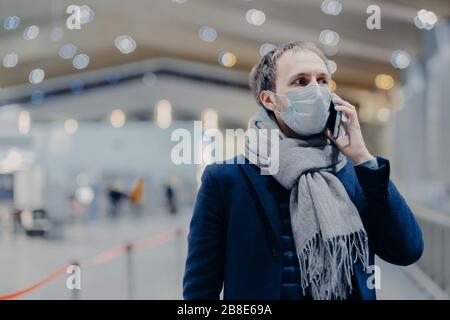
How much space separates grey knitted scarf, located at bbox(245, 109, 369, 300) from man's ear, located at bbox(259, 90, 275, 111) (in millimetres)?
28

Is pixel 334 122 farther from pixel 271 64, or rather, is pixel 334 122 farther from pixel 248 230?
pixel 248 230

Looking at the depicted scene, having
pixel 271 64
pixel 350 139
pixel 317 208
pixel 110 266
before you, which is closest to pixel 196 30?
pixel 271 64

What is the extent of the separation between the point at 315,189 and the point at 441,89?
4.24 m

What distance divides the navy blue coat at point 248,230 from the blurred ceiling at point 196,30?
4.75 ft

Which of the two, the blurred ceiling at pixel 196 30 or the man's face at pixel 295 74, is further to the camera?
the blurred ceiling at pixel 196 30

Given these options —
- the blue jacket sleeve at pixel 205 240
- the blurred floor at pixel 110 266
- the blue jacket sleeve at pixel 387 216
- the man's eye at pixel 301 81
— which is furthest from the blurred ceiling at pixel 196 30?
the blue jacket sleeve at pixel 205 240

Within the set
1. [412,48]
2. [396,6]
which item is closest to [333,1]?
[396,6]

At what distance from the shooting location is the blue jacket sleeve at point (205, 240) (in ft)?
5.80

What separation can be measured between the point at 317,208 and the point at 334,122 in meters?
0.29

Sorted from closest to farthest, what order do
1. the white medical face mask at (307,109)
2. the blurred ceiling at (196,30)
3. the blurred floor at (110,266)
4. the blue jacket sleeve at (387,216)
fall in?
the blue jacket sleeve at (387,216), the white medical face mask at (307,109), the blurred ceiling at (196,30), the blurred floor at (110,266)

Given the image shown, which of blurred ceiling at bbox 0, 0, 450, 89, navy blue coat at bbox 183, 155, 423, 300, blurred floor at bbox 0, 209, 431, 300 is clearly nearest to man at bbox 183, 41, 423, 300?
navy blue coat at bbox 183, 155, 423, 300

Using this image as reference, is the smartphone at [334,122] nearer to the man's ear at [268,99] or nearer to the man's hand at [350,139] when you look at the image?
the man's hand at [350,139]
